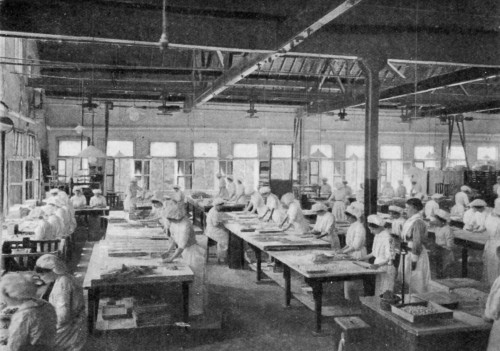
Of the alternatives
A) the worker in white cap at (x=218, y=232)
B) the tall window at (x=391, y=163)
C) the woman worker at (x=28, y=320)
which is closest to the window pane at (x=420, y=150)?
the tall window at (x=391, y=163)

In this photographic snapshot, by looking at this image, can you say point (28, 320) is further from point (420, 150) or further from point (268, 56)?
point (420, 150)

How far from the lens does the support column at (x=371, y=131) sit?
8625mm

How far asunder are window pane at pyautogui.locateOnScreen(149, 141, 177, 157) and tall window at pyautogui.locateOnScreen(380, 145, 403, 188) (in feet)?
31.5

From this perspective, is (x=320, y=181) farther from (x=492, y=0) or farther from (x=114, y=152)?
(x=492, y=0)

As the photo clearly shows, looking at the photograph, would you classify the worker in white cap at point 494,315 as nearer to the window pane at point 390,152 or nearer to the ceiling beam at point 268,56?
the ceiling beam at point 268,56

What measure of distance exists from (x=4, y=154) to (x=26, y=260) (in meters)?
3.51

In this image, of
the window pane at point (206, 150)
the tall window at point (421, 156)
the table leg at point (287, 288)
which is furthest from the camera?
the tall window at point (421, 156)

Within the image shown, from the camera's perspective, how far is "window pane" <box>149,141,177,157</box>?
21.4 meters

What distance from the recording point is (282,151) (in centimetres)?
2273

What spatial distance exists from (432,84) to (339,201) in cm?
503

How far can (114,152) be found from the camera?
69.0 feet

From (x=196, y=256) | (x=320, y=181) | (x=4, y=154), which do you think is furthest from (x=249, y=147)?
(x=196, y=256)

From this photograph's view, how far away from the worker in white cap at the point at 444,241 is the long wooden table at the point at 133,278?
518 centimetres

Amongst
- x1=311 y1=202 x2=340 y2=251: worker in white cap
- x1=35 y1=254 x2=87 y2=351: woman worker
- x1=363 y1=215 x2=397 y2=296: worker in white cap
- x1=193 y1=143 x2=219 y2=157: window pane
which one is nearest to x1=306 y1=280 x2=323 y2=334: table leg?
x1=363 y1=215 x2=397 y2=296: worker in white cap
